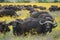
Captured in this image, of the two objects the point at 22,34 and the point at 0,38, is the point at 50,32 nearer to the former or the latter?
the point at 22,34

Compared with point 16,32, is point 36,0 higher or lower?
higher

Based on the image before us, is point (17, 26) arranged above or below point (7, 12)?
below

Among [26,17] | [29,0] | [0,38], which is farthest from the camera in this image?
[29,0]

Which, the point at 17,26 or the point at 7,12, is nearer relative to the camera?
the point at 17,26

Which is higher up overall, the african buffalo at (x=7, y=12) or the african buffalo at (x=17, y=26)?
the african buffalo at (x=7, y=12)

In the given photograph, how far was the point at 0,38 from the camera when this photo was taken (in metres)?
2.22

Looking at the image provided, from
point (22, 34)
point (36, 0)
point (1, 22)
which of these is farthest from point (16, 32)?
point (36, 0)

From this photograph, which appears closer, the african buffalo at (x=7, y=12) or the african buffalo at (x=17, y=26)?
the african buffalo at (x=17, y=26)

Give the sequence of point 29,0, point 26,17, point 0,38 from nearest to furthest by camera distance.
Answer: point 0,38
point 26,17
point 29,0

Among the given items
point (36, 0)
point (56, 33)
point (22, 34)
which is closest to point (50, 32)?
point (56, 33)

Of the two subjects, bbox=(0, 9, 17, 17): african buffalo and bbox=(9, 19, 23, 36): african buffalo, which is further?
bbox=(0, 9, 17, 17): african buffalo

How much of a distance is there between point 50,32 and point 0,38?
1.86 ft

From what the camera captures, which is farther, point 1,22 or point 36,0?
point 36,0

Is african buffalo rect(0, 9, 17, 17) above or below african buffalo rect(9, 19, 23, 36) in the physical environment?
above
